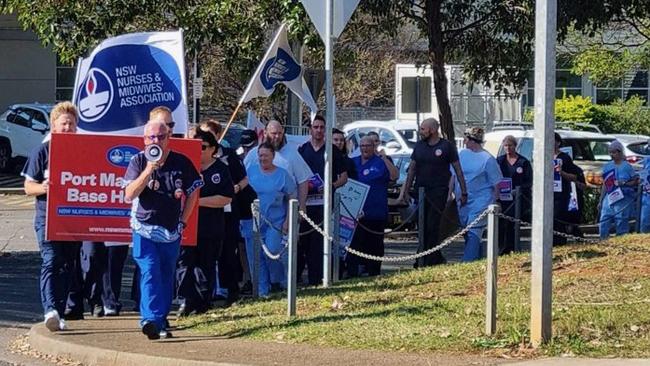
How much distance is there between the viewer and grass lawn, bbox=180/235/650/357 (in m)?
9.34

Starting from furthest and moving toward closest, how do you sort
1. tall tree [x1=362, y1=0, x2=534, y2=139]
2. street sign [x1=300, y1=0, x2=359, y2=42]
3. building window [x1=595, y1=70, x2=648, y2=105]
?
1. building window [x1=595, y1=70, x2=648, y2=105]
2. tall tree [x1=362, y1=0, x2=534, y2=139]
3. street sign [x1=300, y1=0, x2=359, y2=42]

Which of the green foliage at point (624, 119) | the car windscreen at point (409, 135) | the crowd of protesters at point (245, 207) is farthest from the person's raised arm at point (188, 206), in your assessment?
the green foliage at point (624, 119)

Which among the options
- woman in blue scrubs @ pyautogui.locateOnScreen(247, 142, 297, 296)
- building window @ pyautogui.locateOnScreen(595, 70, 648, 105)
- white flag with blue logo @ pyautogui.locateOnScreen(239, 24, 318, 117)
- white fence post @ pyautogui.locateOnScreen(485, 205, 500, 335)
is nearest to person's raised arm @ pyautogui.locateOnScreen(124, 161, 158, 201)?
white fence post @ pyautogui.locateOnScreen(485, 205, 500, 335)

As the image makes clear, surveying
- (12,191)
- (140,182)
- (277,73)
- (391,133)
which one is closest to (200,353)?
(140,182)

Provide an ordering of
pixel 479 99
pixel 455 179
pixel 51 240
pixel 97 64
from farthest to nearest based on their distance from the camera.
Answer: pixel 479 99 → pixel 455 179 → pixel 97 64 → pixel 51 240

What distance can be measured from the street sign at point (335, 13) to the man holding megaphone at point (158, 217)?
2827 millimetres

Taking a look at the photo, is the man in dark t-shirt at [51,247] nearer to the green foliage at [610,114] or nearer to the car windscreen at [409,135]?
the car windscreen at [409,135]

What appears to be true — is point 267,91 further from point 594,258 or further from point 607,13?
point 607,13

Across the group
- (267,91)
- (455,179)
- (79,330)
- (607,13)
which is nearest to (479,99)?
(607,13)

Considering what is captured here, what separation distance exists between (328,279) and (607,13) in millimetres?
8626

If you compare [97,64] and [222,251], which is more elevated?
[97,64]

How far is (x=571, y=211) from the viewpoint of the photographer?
57.8ft

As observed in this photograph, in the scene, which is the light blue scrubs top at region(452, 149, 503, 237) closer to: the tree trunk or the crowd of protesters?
the crowd of protesters

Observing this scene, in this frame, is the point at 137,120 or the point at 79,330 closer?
the point at 79,330
